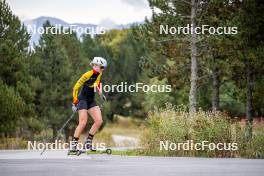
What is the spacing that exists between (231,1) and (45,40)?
59.0ft

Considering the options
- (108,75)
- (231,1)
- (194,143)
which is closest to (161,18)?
(231,1)

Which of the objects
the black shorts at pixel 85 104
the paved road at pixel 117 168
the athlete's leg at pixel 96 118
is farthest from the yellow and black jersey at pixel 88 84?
the paved road at pixel 117 168

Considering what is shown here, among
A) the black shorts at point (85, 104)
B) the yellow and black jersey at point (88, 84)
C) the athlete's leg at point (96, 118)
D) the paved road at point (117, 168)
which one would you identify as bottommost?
the paved road at point (117, 168)

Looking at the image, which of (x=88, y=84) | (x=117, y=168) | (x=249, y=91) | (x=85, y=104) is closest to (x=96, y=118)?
(x=85, y=104)

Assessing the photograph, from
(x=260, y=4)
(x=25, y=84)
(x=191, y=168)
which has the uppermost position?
(x=260, y=4)

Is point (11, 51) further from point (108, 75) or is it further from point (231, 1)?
point (108, 75)

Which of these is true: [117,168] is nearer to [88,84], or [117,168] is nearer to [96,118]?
[96,118]

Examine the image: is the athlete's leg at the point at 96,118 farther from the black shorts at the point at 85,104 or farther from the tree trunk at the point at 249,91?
the tree trunk at the point at 249,91

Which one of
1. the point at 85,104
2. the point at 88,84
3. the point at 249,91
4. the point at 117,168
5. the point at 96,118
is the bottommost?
the point at 117,168

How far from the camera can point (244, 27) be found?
897 inches

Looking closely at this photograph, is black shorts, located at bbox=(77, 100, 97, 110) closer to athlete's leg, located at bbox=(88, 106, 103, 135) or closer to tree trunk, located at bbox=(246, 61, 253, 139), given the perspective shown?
athlete's leg, located at bbox=(88, 106, 103, 135)

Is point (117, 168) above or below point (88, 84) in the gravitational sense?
below

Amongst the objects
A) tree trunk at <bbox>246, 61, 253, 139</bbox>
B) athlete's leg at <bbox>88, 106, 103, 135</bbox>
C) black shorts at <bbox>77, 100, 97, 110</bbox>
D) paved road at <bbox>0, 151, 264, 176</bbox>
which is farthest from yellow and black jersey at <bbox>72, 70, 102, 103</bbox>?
tree trunk at <bbox>246, 61, 253, 139</bbox>

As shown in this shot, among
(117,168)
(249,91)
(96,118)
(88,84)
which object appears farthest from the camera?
(249,91)
